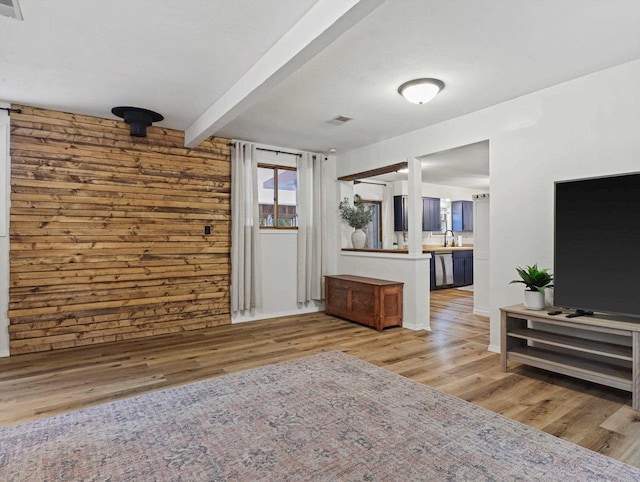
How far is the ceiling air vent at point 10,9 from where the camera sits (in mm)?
2102

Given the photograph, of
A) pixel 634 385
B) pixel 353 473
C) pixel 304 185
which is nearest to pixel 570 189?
pixel 634 385

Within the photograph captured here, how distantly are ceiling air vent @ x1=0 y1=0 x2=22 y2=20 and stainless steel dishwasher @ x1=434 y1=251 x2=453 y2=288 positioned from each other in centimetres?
751

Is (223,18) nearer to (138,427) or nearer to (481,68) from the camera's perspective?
(481,68)

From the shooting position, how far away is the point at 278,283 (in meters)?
5.52

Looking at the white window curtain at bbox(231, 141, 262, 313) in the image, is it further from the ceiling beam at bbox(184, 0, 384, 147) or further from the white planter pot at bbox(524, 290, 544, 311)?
the white planter pot at bbox(524, 290, 544, 311)

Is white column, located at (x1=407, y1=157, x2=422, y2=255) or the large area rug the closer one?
the large area rug

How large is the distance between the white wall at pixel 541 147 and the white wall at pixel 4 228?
15.9ft

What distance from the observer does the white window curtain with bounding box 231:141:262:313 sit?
16.4 feet

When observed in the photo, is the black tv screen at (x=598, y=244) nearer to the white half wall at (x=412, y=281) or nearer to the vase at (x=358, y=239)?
the white half wall at (x=412, y=281)

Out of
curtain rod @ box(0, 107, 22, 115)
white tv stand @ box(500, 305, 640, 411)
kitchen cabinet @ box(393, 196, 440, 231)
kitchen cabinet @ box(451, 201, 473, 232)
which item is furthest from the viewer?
kitchen cabinet @ box(451, 201, 473, 232)

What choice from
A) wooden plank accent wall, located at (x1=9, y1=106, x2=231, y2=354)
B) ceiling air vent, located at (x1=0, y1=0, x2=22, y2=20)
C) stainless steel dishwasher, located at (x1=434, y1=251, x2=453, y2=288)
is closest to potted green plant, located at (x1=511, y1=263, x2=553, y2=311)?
wooden plank accent wall, located at (x1=9, y1=106, x2=231, y2=354)

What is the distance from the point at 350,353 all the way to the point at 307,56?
276 centimetres

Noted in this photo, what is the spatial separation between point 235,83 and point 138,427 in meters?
2.79

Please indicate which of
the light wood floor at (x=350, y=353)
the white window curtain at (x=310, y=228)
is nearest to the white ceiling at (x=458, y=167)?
the white window curtain at (x=310, y=228)
